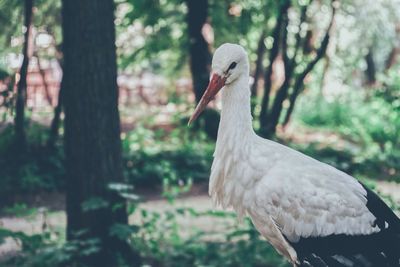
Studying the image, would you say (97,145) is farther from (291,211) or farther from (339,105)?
(339,105)

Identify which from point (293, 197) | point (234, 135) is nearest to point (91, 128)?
point (234, 135)

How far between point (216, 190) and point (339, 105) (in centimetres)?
1358

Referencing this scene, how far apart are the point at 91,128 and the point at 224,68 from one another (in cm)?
213

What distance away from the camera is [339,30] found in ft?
51.5

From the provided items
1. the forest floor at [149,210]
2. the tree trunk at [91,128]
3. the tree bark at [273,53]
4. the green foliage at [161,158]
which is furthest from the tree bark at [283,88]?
the tree trunk at [91,128]

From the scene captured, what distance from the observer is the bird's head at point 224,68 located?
411cm

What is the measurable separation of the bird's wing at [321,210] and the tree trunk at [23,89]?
204 inches

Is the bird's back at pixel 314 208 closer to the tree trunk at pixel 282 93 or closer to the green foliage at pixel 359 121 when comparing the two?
the green foliage at pixel 359 121

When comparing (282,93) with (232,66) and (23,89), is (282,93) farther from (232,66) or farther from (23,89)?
(232,66)

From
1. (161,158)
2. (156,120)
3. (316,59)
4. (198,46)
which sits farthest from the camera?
(156,120)

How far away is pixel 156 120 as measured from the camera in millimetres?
14992

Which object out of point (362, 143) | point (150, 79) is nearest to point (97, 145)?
point (362, 143)

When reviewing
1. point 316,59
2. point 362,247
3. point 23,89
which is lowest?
point 362,247

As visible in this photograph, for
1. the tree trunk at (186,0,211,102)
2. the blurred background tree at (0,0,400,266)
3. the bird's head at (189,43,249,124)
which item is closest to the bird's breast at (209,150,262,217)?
the bird's head at (189,43,249,124)
